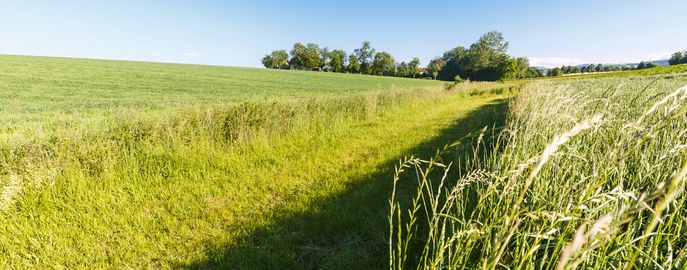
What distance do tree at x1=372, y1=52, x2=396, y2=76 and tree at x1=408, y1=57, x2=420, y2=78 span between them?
17.9ft

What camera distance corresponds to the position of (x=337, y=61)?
303 ft

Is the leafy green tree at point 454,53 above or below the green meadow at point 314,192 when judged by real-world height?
above

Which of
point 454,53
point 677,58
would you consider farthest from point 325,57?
point 677,58

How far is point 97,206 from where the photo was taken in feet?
13.5

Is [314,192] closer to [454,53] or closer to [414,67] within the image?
[414,67]

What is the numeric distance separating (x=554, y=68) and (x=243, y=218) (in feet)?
337

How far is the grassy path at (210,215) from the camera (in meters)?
3.28

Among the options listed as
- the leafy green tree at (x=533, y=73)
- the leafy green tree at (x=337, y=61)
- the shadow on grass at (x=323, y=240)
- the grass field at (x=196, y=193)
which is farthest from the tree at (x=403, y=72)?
the shadow on grass at (x=323, y=240)

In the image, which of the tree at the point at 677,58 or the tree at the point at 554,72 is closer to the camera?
the tree at the point at 677,58

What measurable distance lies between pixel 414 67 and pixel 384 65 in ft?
32.6

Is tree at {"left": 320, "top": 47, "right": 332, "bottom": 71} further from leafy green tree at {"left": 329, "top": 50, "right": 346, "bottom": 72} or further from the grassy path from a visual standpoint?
the grassy path

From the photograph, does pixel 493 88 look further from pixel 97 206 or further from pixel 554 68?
pixel 554 68

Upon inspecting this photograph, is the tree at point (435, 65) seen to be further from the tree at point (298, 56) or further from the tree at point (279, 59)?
the tree at point (279, 59)

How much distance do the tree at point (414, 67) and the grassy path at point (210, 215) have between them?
88.0 meters
